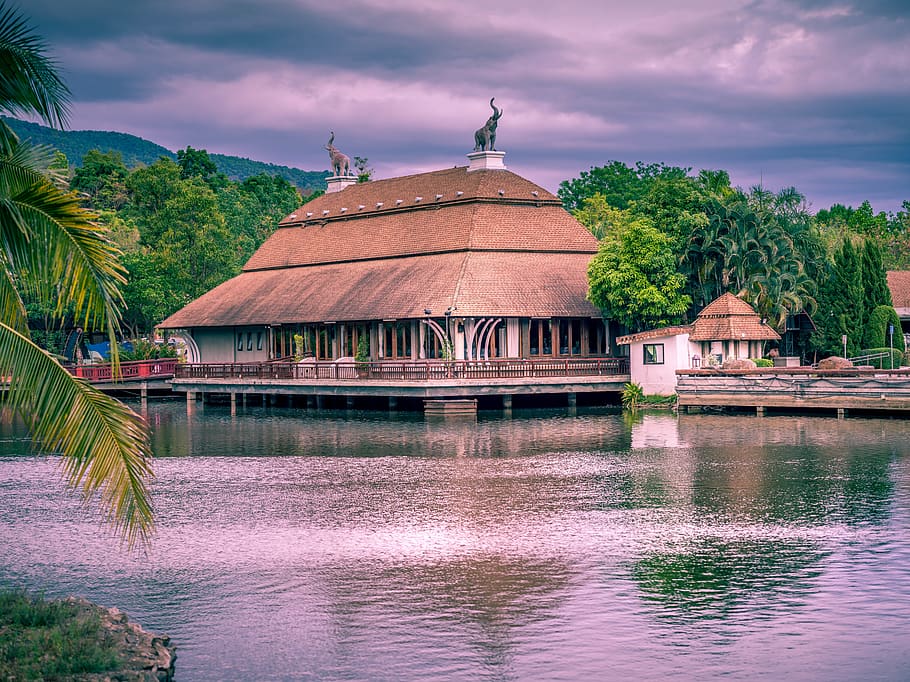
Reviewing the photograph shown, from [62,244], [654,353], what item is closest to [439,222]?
[654,353]

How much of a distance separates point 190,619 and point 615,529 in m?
9.92

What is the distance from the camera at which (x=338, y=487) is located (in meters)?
31.7

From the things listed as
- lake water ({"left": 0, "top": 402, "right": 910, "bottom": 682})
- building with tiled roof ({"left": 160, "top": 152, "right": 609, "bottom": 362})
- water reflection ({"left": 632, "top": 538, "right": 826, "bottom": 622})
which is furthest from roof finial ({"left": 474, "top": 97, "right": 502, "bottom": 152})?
water reflection ({"left": 632, "top": 538, "right": 826, "bottom": 622})

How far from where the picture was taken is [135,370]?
233ft

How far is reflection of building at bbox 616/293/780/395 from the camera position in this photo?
53.9 m

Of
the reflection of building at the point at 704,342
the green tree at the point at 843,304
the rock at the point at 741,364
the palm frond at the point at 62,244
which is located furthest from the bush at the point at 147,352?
the palm frond at the point at 62,244

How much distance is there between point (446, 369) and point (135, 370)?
25.7m

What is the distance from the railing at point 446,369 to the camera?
5375 cm

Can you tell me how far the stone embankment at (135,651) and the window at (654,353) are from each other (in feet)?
132

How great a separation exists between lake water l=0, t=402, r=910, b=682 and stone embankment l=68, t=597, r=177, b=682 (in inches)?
20.8

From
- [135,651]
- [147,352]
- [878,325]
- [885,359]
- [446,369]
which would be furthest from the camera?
[147,352]

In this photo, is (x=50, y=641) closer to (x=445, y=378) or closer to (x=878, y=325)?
(x=445, y=378)

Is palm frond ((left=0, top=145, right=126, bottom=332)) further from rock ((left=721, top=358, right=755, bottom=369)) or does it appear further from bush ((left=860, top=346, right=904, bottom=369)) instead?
bush ((left=860, top=346, right=904, bottom=369))

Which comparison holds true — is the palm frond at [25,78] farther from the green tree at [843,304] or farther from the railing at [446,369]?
the green tree at [843,304]
